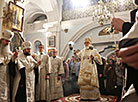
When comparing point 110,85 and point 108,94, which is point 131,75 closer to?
point 110,85

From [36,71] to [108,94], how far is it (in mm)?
4696

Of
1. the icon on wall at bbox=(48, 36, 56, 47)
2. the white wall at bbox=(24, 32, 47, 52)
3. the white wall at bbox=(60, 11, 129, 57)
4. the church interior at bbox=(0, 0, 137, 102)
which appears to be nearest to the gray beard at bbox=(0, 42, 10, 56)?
the church interior at bbox=(0, 0, 137, 102)

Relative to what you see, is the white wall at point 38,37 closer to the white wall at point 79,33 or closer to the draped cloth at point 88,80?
the white wall at point 79,33

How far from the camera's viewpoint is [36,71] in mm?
5531

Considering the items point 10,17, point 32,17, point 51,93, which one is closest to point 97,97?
point 51,93

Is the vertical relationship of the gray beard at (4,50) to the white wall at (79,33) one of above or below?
below

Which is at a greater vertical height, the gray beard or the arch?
the arch

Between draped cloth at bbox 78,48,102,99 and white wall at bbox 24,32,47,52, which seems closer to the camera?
draped cloth at bbox 78,48,102,99

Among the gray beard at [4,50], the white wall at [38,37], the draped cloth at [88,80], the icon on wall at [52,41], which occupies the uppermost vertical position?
the white wall at [38,37]

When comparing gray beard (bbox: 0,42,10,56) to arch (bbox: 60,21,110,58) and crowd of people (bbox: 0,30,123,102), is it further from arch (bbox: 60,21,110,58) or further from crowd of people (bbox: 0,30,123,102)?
arch (bbox: 60,21,110,58)

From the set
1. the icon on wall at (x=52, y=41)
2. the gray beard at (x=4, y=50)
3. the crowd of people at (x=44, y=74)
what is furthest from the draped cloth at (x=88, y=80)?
the icon on wall at (x=52, y=41)

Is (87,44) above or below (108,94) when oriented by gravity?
above

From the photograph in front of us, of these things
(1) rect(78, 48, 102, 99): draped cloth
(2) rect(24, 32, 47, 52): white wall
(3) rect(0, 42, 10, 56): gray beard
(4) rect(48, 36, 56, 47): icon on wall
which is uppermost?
(2) rect(24, 32, 47, 52): white wall

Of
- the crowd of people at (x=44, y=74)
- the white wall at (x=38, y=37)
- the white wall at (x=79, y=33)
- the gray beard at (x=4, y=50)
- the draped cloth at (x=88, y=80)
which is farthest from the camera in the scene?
the white wall at (x=38, y=37)
